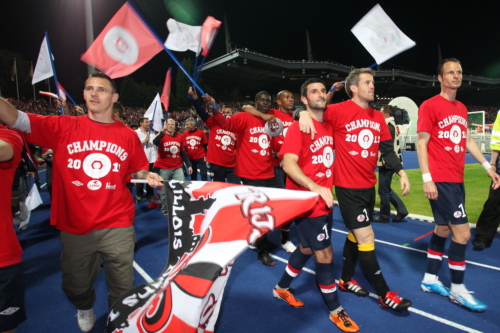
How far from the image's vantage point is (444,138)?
11.6 feet

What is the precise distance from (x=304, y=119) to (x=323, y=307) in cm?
211

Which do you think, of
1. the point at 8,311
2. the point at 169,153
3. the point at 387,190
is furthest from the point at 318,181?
the point at 169,153

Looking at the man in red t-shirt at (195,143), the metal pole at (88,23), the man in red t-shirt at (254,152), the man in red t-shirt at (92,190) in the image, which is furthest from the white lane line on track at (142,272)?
the man in red t-shirt at (195,143)

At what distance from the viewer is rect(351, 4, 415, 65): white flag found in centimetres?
442

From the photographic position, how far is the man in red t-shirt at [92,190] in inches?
106

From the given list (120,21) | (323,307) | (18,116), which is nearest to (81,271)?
(18,116)

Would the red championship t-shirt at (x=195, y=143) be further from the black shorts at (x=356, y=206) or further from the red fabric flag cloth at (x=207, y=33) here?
the black shorts at (x=356, y=206)

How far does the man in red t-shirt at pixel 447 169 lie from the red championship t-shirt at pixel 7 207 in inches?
150

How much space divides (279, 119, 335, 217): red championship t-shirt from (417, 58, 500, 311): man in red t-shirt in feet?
3.65

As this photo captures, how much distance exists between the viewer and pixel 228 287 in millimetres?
4000

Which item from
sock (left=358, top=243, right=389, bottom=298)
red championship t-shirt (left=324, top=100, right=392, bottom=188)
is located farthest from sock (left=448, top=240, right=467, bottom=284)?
red championship t-shirt (left=324, top=100, right=392, bottom=188)

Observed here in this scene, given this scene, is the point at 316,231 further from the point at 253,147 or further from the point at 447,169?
the point at 253,147

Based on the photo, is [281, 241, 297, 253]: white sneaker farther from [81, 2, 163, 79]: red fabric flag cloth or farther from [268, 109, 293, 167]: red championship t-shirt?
[81, 2, 163, 79]: red fabric flag cloth

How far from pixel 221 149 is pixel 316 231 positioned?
12.6 feet
